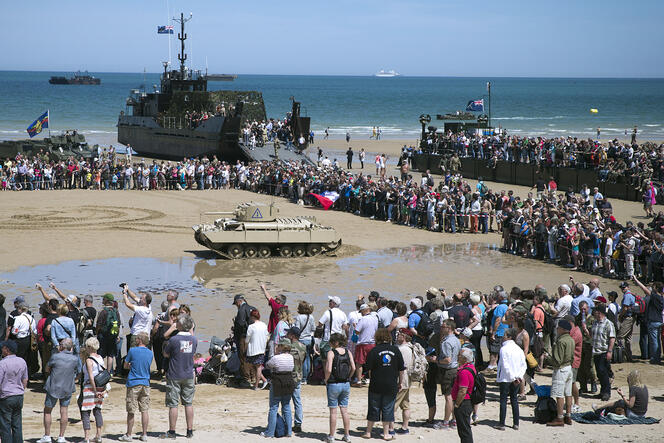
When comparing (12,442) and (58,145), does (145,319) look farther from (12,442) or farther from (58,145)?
(58,145)

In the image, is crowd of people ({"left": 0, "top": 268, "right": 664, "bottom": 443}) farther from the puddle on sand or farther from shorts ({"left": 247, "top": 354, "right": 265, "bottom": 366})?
the puddle on sand

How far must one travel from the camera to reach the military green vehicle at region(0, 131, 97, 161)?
46.2 m

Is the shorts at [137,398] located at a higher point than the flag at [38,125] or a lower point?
lower

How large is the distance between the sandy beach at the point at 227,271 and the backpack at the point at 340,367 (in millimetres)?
953

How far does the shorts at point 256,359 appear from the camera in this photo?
43.0 feet

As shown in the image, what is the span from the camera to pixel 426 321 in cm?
1310

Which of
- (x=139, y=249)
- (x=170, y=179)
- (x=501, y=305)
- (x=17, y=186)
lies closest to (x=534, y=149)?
(x=170, y=179)

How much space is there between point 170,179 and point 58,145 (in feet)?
35.7

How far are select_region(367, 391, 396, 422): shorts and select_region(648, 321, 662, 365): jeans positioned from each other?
6.26 metres

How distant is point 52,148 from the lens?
155ft

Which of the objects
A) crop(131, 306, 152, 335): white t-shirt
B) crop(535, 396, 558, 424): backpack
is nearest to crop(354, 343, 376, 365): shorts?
crop(535, 396, 558, 424): backpack

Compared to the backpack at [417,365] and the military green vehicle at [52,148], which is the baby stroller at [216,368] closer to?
the backpack at [417,365]

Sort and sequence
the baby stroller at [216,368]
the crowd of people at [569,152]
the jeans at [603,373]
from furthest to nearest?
the crowd of people at [569,152] < the baby stroller at [216,368] < the jeans at [603,373]

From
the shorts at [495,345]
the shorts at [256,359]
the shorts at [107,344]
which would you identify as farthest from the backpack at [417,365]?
the shorts at [107,344]
